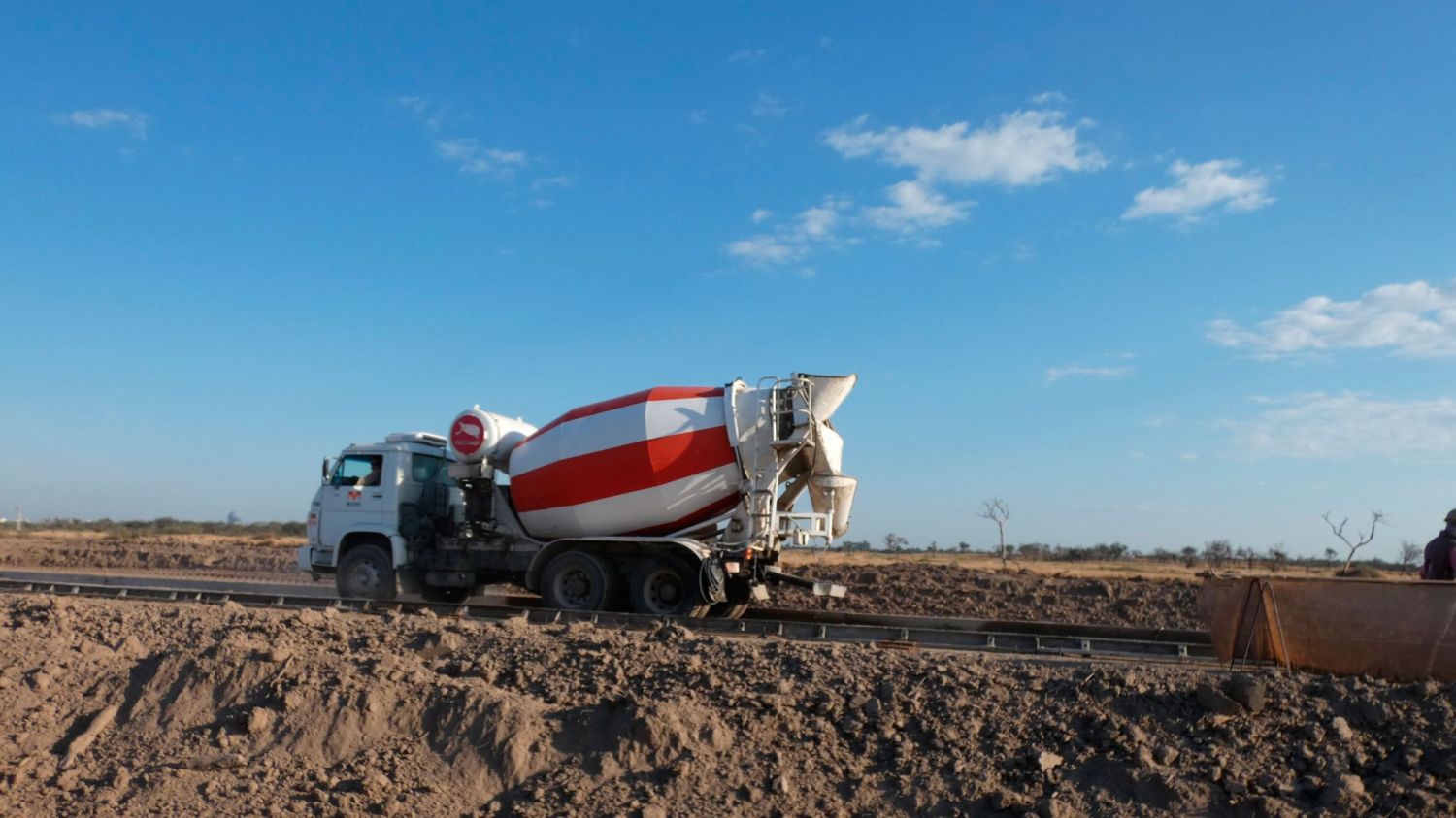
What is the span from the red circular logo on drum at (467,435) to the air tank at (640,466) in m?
1.20

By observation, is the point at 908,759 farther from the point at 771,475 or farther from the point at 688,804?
the point at 771,475

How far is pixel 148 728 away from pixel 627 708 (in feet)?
13.2

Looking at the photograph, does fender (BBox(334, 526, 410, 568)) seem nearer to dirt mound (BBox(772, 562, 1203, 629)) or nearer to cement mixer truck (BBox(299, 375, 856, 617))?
cement mixer truck (BBox(299, 375, 856, 617))

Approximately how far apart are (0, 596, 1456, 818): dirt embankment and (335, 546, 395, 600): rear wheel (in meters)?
6.46

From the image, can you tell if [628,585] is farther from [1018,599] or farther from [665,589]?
[1018,599]

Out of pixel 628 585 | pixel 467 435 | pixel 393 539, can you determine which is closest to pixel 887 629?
pixel 628 585

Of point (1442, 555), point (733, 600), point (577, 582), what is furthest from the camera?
point (577, 582)

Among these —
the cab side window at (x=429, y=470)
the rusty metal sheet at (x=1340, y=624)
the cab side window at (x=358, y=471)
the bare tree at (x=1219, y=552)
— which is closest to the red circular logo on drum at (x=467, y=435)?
the cab side window at (x=429, y=470)

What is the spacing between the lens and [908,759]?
6.59m

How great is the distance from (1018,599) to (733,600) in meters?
7.70

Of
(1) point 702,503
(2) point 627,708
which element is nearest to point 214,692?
(2) point 627,708

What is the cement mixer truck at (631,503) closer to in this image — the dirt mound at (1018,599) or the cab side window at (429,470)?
the cab side window at (429,470)

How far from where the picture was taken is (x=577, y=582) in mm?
14133

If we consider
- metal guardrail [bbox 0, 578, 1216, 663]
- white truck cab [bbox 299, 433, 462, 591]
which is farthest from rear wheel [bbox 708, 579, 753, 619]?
white truck cab [bbox 299, 433, 462, 591]
